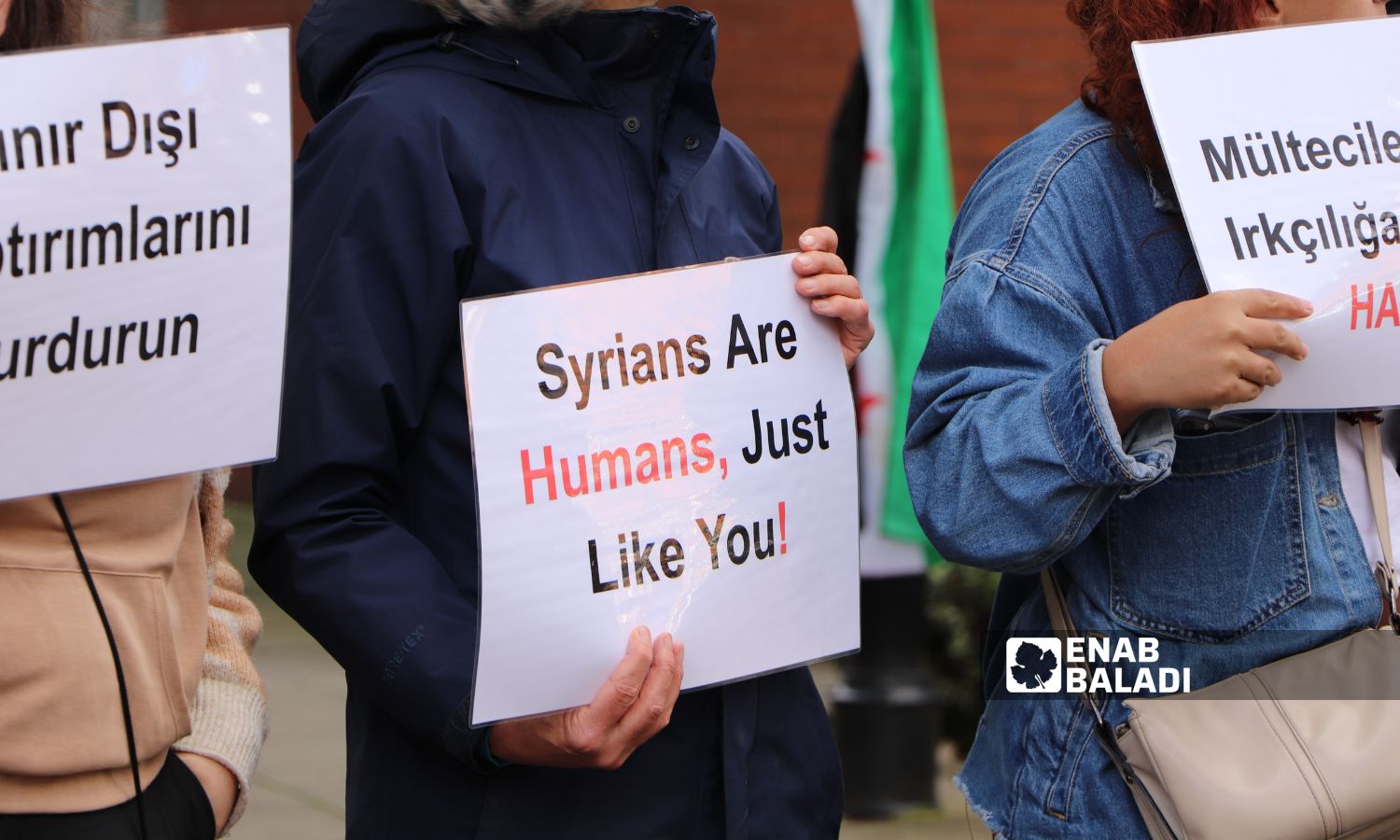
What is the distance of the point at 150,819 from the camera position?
6.22 ft

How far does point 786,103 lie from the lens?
8.41 metres

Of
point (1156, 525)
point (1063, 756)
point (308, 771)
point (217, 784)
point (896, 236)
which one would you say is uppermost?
point (1156, 525)

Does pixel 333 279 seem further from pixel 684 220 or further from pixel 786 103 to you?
pixel 786 103

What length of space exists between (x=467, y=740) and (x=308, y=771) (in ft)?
12.5

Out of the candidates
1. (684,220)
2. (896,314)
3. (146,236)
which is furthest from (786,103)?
(146,236)

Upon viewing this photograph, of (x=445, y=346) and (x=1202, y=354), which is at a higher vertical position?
(x=1202, y=354)

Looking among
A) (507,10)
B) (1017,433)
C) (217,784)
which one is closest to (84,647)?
(217,784)

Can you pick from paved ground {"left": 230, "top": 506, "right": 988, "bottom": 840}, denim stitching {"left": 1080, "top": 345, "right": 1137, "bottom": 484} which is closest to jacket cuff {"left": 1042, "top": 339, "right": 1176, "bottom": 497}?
denim stitching {"left": 1080, "top": 345, "right": 1137, "bottom": 484}

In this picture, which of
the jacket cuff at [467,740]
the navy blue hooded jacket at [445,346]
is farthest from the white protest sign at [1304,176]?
the jacket cuff at [467,740]

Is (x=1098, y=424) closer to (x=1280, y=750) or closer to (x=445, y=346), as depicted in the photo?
(x=1280, y=750)

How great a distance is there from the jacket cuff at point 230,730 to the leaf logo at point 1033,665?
0.99 meters

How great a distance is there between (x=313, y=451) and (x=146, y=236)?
0.33 m

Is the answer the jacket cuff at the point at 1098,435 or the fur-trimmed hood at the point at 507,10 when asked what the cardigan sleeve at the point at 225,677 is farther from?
the jacket cuff at the point at 1098,435

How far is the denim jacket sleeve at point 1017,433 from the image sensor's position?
196cm
